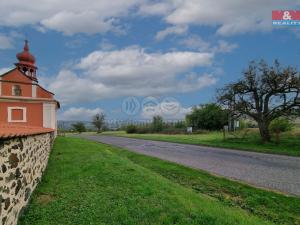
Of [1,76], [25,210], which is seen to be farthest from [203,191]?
[1,76]

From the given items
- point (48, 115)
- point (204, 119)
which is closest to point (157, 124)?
point (204, 119)

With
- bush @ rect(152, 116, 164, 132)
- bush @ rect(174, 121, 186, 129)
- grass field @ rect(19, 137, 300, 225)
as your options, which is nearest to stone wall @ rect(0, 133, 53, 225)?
grass field @ rect(19, 137, 300, 225)

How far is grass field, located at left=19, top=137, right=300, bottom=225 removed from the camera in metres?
5.39

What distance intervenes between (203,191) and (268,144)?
1909 centimetres

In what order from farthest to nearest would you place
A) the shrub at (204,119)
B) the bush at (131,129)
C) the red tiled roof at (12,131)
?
the bush at (131,129)
the shrub at (204,119)
the red tiled roof at (12,131)

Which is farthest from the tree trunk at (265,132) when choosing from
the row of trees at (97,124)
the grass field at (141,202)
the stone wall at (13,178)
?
the row of trees at (97,124)

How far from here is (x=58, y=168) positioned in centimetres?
1063

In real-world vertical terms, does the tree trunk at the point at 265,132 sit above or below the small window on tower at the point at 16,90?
below

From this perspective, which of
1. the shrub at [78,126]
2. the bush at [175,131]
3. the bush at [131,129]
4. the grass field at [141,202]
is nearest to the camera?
the grass field at [141,202]

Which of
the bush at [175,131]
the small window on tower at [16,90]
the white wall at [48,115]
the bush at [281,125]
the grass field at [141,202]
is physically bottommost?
the grass field at [141,202]

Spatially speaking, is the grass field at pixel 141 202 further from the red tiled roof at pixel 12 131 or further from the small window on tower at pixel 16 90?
the small window on tower at pixel 16 90

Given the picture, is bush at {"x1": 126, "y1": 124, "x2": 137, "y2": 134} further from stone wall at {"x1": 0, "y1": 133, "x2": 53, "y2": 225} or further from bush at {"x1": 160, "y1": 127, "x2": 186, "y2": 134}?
stone wall at {"x1": 0, "y1": 133, "x2": 53, "y2": 225}

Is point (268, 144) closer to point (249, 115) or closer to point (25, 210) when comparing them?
point (249, 115)

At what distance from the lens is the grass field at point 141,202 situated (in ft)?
17.7
